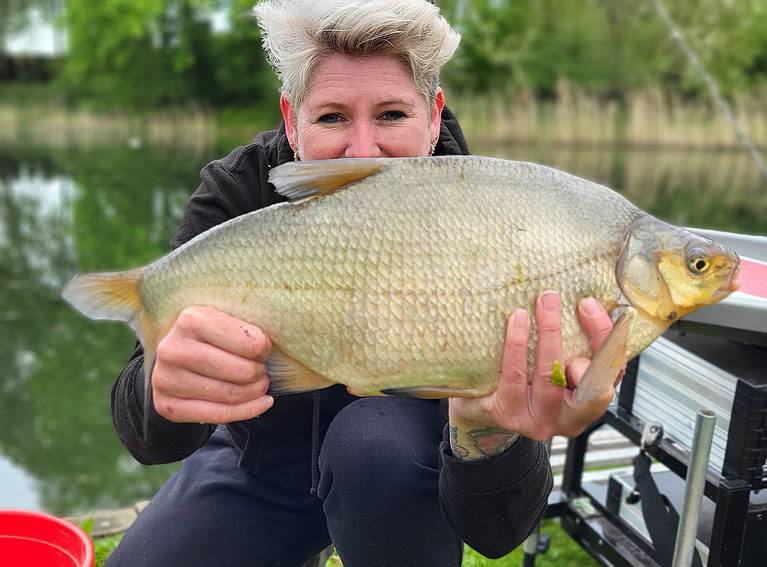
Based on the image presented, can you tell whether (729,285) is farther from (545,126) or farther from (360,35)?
(545,126)

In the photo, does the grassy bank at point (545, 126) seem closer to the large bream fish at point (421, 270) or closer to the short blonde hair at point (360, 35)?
the short blonde hair at point (360, 35)

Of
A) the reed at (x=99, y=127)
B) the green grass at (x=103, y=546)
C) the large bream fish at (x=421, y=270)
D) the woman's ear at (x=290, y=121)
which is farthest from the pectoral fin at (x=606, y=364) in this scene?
the reed at (x=99, y=127)

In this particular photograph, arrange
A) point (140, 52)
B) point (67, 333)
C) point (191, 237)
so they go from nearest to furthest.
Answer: point (191, 237)
point (67, 333)
point (140, 52)

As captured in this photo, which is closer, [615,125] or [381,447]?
[381,447]

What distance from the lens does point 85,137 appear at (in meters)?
15.0

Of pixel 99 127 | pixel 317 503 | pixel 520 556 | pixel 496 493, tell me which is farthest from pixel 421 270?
pixel 99 127

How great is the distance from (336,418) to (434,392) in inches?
14.4

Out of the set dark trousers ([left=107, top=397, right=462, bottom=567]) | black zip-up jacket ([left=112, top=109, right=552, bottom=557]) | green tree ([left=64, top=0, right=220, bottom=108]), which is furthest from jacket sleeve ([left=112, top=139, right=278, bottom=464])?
green tree ([left=64, top=0, right=220, bottom=108])

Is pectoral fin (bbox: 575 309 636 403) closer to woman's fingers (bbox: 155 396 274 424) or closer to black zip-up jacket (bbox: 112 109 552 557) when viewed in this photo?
black zip-up jacket (bbox: 112 109 552 557)

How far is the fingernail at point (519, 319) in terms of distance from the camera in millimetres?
871

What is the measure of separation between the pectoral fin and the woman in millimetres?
23

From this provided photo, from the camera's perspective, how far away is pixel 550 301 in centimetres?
88

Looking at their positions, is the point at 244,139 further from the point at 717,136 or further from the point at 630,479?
the point at 630,479

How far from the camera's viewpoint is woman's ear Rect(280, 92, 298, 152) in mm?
1304
